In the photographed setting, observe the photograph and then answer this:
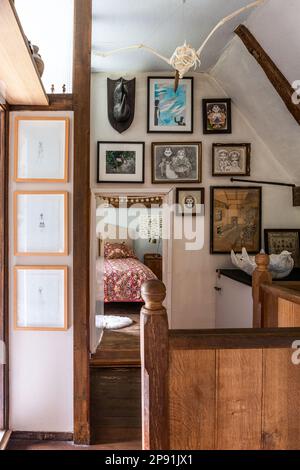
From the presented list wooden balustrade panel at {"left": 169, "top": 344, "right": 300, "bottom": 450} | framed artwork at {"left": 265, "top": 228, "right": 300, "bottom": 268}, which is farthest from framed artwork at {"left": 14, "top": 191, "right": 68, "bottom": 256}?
framed artwork at {"left": 265, "top": 228, "right": 300, "bottom": 268}

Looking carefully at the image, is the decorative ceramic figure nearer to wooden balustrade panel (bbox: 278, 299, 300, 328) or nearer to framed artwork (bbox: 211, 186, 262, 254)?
framed artwork (bbox: 211, 186, 262, 254)

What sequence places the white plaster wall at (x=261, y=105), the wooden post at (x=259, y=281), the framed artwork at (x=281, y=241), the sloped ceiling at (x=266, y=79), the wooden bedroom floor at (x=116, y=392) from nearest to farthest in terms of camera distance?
1. the wooden post at (x=259, y=281)
2. the wooden bedroom floor at (x=116, y=392)
3. the sloped ceiling at (x=266, y=79)
4. the white plaster wall at (x=261, y=105)
5. the framed artwork at (x=281, y=241)

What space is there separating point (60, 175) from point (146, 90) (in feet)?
8.00

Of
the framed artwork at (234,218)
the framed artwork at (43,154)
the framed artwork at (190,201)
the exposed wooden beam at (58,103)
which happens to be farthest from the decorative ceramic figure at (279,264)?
the exposed wooden beam at (58,103)

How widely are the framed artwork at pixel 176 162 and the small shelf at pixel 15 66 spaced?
2.12 metres

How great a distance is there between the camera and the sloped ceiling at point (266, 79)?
2607 mm

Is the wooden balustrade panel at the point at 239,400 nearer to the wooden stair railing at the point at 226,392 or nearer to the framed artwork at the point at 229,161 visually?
the wooden stair railing at the point at 226,392

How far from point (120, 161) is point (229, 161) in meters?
1.31

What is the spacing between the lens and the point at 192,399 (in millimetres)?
1040

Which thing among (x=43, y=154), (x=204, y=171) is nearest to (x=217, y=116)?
(x=204, y=171)

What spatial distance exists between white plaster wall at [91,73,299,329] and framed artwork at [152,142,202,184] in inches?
2.8
